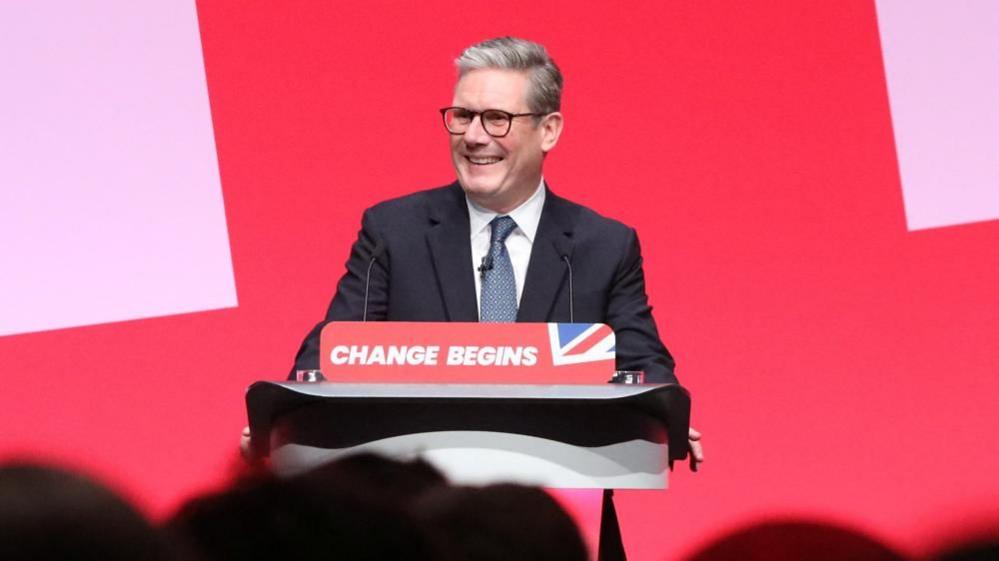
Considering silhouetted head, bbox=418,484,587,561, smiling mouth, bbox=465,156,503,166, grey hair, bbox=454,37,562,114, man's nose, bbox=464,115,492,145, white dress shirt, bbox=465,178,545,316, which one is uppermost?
grey hair, bbox=454,37,562,114

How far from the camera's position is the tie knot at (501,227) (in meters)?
3.42

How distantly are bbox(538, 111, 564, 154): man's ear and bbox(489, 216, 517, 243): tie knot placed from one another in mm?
204

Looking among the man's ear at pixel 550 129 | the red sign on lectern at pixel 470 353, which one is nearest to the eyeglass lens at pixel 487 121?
the man's ear at pixel 550 129

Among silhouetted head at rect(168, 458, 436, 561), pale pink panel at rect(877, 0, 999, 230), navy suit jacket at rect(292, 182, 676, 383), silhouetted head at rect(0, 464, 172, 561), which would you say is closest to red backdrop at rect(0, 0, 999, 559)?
pale pink panel at rect(877, 0, 999, 230)

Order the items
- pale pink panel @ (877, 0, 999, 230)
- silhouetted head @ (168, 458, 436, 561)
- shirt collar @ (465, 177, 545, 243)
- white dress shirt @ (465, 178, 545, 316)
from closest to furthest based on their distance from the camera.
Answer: silhouetted head @ (168, 458, 436, 561) < white dress shirt @ (465, 178, 545, 316) < shirt collar @ (465, 177, 545, 243) < pale pink panel @ (877, 0, 999, 230)

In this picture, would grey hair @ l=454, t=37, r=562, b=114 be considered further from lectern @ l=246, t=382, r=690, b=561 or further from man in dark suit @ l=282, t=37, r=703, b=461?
lectern @ l=246, t=382, r=690, b=561

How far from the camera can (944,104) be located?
4.29 metres

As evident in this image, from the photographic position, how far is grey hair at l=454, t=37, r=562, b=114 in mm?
3434

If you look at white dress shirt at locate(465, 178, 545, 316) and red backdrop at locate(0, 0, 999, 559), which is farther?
red backdrop at locate(0, 0, 999, 559)

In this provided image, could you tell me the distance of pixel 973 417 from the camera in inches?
171

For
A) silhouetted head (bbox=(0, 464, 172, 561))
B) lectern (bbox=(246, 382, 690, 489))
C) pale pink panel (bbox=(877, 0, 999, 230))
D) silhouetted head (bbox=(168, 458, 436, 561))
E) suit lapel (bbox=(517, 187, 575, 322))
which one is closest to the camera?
silhouetted head (bbox=(0, 464, 172, 561))

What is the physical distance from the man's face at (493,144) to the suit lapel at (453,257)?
7cm

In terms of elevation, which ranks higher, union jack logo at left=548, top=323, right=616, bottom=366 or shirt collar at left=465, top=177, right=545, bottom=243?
shirt collar at left=465, top=177, right=545, bottom=243

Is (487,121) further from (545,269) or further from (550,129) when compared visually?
(545,269)
